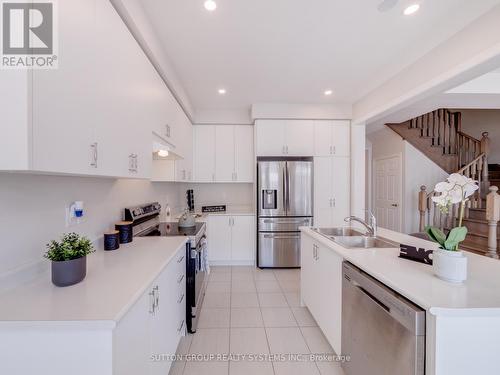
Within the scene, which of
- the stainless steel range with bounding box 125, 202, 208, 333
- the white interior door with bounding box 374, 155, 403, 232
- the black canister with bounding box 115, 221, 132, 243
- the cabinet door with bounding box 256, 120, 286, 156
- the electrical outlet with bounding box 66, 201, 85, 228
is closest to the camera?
the electrical outlet with bounding box 66, 201, 85, 228

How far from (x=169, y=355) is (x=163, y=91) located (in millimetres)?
2264

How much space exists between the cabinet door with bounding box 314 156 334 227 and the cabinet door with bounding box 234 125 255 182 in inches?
44.8

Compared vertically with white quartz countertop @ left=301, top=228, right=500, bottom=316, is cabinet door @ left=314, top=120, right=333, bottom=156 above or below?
above

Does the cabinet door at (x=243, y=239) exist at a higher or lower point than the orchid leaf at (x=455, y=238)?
lower

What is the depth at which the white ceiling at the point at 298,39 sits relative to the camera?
1747 millimetres

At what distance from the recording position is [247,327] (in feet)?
7.22

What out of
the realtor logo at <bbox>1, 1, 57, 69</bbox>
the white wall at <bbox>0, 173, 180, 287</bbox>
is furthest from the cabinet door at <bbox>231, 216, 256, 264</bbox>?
the realtor logo at <bbox>1, 1, 57, 69</bbox>

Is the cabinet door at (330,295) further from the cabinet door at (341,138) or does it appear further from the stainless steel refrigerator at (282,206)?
the cabinet door at (341,138)

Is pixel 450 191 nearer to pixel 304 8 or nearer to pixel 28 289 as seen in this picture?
pixel 304 8

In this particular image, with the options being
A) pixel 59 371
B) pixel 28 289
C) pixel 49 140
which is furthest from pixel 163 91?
pixel 59 371

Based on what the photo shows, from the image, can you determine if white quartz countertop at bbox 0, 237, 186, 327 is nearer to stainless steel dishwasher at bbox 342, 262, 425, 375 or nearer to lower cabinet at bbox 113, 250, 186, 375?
lower cabinet at bbox 113, 250, 186, 375

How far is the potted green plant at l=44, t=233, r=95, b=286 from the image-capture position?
1089 mm

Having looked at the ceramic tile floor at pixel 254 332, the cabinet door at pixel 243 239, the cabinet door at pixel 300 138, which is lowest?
the ceramic tile floor at pixel 254 332

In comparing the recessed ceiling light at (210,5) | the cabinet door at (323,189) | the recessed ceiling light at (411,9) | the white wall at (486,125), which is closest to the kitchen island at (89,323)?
the recessed ceiling light at (210,5)
